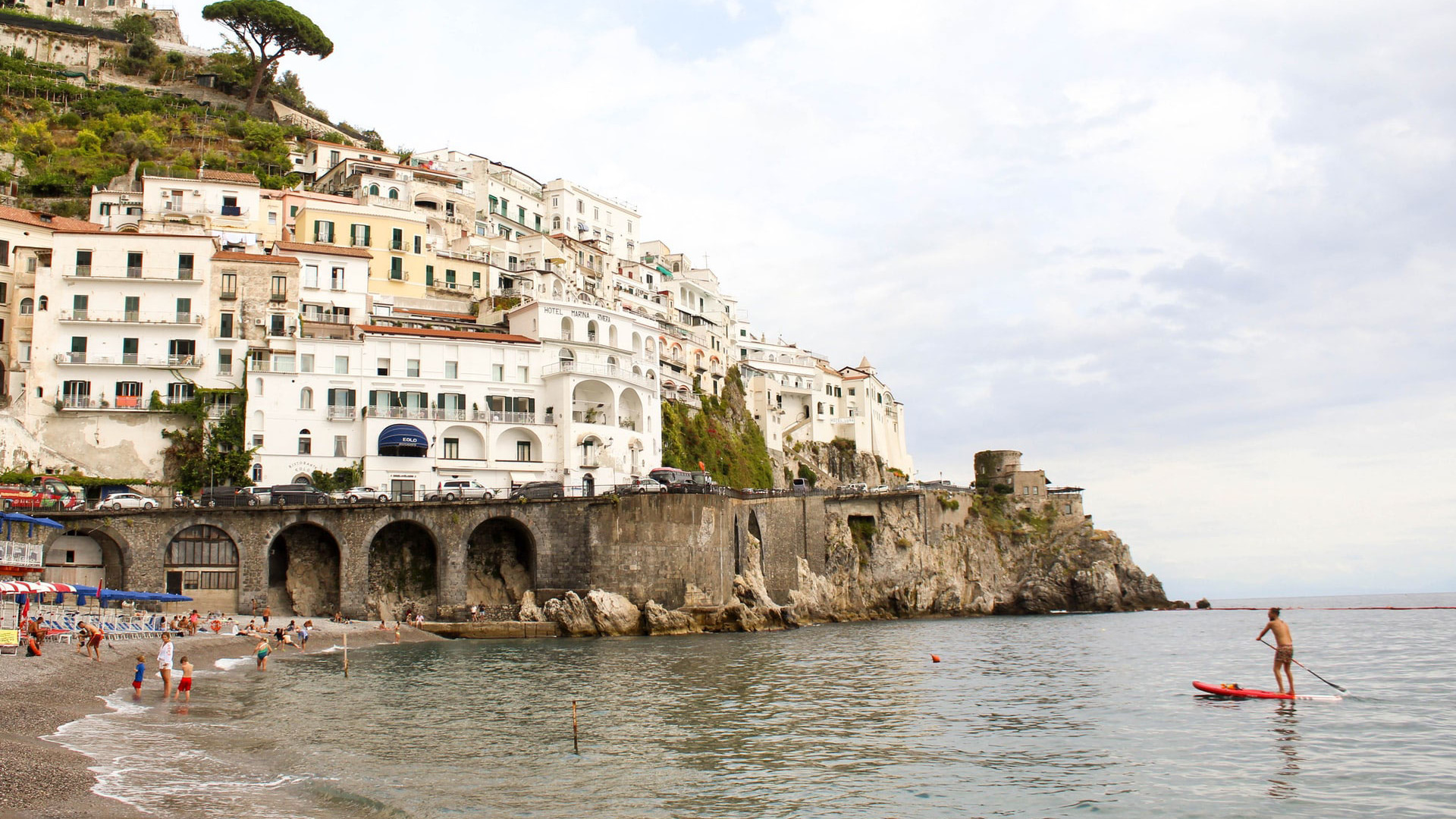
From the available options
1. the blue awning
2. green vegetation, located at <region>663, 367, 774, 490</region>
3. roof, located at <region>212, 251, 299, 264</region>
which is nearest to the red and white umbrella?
the blue awning

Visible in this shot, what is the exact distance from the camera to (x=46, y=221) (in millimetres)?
56219

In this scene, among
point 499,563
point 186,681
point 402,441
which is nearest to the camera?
point 186,681

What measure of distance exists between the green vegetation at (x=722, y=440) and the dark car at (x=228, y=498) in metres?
24.3

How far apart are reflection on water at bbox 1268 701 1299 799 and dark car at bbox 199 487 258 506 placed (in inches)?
1591

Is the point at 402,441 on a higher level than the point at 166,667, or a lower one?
higher

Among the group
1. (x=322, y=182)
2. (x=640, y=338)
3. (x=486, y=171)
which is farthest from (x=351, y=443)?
(x=486, y=171)

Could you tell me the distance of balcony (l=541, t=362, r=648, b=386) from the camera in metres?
57.7

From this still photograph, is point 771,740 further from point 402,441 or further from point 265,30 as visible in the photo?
point 265,30

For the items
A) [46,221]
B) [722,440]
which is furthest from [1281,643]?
[46,221]

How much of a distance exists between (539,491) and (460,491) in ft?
12.4

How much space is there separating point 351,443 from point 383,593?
7.77 m

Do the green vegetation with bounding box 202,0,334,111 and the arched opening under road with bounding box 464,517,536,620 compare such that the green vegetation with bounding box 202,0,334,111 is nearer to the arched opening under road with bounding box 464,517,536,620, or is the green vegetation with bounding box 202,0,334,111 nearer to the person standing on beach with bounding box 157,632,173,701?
the arched opening under road with bounding box 464,517,536,620

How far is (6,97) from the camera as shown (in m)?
78.4

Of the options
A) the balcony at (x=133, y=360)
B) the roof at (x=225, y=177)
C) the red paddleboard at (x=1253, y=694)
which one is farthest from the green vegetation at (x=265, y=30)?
the red paddleboard at (x=1253, y=694)
